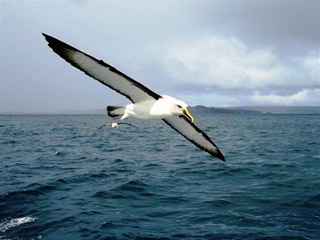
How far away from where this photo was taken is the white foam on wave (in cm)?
1314

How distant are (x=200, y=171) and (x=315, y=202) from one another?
7851 millimetres

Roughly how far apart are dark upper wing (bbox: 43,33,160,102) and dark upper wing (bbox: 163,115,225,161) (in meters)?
2.38

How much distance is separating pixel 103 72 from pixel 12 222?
9.20m

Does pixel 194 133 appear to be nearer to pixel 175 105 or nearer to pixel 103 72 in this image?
pixel 175 105

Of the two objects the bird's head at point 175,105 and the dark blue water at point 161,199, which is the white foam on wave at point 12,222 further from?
the bird's head at point 175,105

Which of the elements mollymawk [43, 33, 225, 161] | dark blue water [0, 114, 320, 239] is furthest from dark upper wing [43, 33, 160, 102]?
dark blue water [0, 114, 320, 239]

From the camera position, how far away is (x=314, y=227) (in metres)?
13.0

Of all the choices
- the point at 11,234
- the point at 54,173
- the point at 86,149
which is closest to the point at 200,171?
the point at 54,173

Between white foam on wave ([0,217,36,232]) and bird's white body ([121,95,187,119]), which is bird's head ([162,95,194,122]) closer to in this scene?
bird's white body ([121,95,187,119])

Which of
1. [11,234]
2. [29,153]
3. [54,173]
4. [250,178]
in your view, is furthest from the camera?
[29,153]

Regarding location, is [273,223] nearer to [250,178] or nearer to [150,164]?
[250,178]

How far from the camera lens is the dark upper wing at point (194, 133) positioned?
10.2m

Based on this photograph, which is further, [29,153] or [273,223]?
[29,153]

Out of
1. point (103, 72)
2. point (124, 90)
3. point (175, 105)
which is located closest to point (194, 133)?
point (175, 105)
